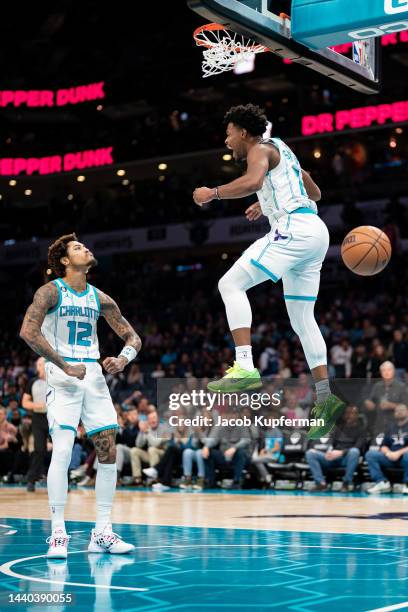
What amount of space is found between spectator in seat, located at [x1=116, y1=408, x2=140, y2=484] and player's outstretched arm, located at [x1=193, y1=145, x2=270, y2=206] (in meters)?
11.4

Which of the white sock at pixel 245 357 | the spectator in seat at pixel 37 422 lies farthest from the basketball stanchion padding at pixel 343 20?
the spectator in seat at pixel 37 422

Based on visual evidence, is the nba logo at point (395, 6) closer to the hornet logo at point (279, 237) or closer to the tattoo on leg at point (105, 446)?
the hornet logo at point (279, 237)

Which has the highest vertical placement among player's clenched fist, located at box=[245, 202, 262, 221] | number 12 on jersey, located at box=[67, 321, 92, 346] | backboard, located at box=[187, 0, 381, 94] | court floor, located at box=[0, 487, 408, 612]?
backboard, located at box=[187, 0, 381, 94]

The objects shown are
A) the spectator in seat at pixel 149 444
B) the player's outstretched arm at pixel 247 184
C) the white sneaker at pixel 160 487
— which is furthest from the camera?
the spectator in seat at pixel 149 444

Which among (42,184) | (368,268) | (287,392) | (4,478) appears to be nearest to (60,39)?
(42,184)

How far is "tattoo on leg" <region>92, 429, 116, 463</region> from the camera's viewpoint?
745 cm

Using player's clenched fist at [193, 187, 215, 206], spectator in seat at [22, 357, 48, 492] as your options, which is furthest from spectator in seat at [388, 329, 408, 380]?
player's clenched fist at [193, 187, 215, 206]

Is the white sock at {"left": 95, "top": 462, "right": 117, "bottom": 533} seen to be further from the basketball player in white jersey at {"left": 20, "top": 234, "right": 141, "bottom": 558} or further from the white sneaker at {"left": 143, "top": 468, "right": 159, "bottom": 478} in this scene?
the white sneaker at {"left": 143, "top": 468, "right": 159, "bottom": 478}

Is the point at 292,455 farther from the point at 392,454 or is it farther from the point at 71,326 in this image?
the point at 71,326

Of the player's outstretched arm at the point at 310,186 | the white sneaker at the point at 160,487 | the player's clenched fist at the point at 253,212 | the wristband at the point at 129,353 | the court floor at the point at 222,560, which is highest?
the player's outstretched arm at the point at 310,186

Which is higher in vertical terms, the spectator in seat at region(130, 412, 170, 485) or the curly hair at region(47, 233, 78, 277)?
the curly hair at region(47, 233, 78, 277)

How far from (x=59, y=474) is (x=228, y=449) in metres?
8.38

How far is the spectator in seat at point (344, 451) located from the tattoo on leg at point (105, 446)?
7.58m
